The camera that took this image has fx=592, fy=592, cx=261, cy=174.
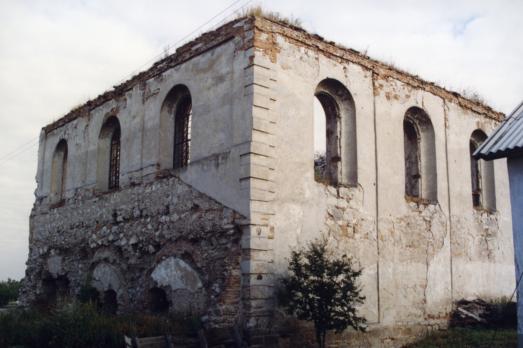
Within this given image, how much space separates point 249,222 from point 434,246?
533cm

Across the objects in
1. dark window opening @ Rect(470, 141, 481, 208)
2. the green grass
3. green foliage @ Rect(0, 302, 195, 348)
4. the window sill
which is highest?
dark window opening @ Rect(470, 141, 481, 208)

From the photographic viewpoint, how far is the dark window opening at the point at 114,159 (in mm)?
14805

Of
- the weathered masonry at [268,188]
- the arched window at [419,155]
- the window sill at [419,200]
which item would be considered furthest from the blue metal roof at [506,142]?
the arched window at [419,155]

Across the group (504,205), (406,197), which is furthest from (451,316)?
(504,205)

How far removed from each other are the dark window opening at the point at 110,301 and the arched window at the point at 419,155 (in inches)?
276

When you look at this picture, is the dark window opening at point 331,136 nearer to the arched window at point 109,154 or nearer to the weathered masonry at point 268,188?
the weathered masonry at point 268,188

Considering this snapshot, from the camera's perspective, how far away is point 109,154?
1493cm

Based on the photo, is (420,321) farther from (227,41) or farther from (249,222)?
(227,41)

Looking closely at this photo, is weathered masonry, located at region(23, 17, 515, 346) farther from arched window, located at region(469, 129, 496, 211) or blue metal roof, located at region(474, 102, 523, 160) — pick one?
blue metal roof, located at region(474, 102, 523, 160)

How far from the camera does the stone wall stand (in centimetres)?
1014

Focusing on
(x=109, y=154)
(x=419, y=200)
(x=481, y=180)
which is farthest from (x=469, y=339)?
(x=109, y=154)

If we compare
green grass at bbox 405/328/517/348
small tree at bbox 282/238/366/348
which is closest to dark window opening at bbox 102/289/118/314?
small tree at bbox 282/238/366/348

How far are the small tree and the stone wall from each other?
94cm

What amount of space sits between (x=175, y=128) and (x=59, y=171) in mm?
6156
